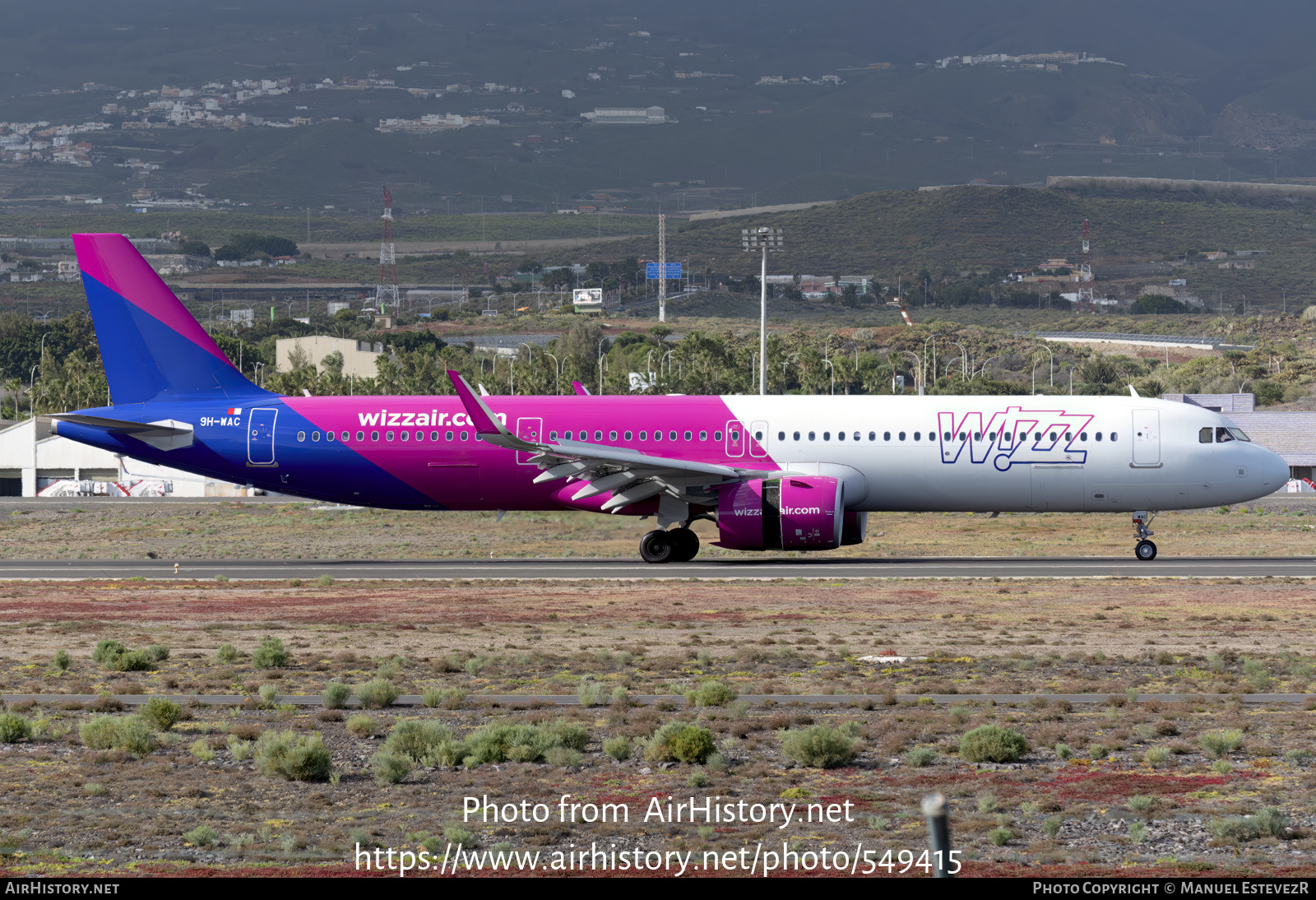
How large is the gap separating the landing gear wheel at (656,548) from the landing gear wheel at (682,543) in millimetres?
104

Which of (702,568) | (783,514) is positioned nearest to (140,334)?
(702,568)

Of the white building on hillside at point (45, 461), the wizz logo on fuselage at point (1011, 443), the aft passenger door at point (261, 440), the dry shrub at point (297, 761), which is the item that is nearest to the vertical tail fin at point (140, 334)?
the aft passenger door at point (261, 440)

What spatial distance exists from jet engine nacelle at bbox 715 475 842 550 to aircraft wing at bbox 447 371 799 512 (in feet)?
1.84

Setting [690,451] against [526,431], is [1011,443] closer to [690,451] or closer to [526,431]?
[690,451]

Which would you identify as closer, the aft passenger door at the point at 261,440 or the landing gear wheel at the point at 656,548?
the landing gear wheel at the point at 656,548

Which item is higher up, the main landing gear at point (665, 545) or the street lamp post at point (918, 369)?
the street lamp post at point (918, 369)

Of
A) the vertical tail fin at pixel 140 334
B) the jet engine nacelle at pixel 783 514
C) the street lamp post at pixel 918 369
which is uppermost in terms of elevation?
the street lamp post at pixel 918 369

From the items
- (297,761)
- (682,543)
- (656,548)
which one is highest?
(682,543)

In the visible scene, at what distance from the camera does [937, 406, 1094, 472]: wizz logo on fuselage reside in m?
38.1

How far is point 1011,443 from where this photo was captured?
38125mm

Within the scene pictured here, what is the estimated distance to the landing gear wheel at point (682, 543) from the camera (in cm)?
3959

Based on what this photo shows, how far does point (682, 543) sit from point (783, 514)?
12.5 ft

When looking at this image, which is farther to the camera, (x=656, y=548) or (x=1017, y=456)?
(x=656, y=548)

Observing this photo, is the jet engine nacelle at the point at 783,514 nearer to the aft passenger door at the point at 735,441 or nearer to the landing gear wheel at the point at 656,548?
the aft passenger door at the point at 735,441
